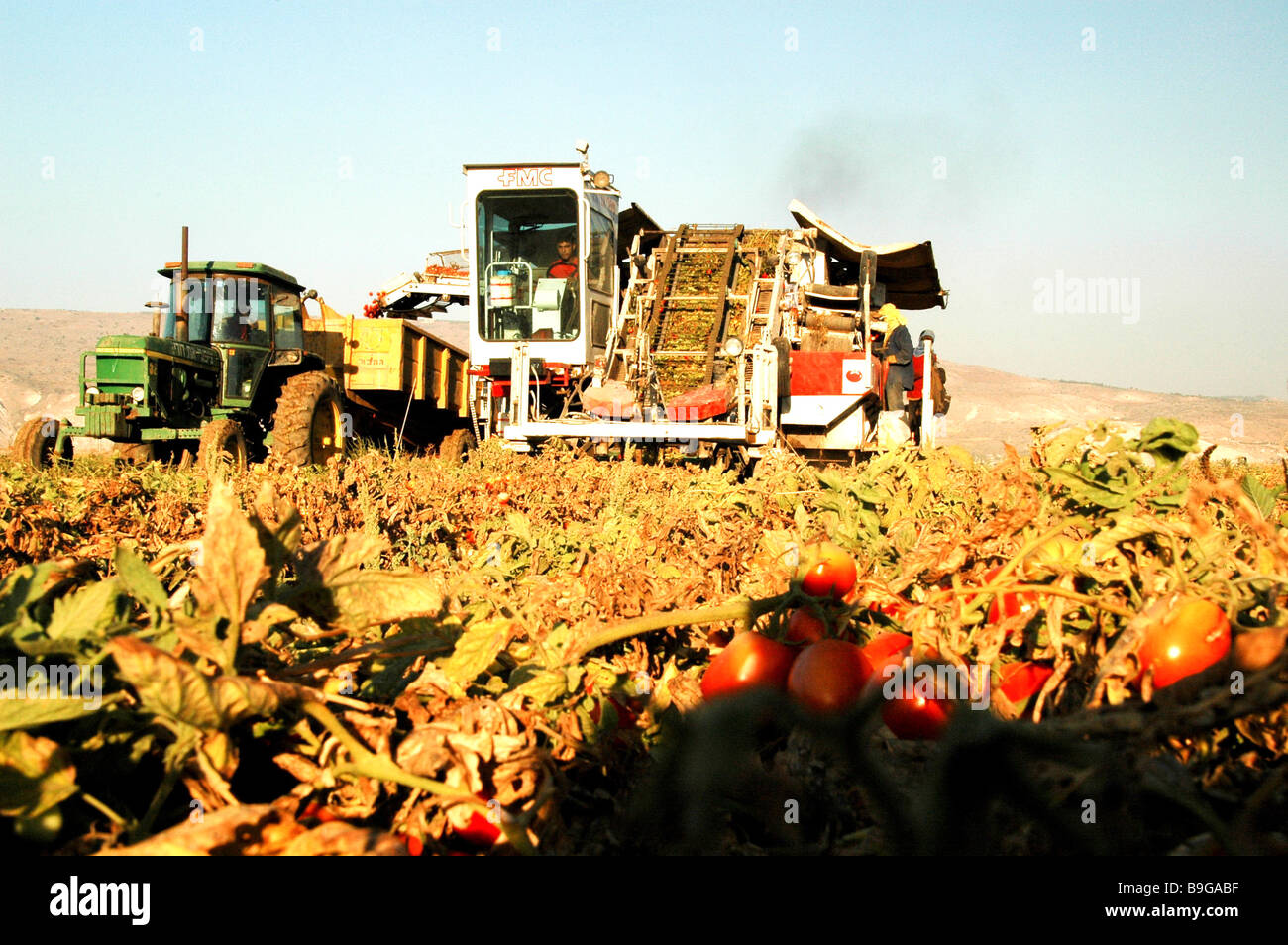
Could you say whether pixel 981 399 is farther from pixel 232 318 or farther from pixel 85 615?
pixel 85 615

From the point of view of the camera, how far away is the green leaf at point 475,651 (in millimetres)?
1612

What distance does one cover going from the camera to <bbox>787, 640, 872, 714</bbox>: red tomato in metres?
1.48

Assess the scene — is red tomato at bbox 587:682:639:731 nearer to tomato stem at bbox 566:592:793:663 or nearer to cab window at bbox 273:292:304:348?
tomato stem at bbox 566:592:793:663

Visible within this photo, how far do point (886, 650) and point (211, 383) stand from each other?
11.8 m

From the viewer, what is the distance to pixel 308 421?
36.8 feet

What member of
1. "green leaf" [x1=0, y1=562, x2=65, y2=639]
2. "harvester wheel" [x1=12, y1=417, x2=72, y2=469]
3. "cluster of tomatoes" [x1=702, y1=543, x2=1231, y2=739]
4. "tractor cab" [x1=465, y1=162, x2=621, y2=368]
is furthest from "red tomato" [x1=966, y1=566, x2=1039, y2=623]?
"harvester wheel" [x1=12, y1=417, x2=72, y2=469]

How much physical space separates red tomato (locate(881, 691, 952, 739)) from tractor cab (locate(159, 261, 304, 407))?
11866 millimetres

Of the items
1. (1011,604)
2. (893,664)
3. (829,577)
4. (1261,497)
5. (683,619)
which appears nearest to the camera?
(893,664)

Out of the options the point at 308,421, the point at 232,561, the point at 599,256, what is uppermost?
the point at 599,256

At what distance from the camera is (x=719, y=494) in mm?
4945

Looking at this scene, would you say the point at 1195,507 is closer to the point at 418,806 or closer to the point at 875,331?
the point at 418,806

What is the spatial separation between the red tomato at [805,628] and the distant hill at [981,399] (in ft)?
73.5

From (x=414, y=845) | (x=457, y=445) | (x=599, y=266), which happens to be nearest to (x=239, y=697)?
(x=414, y=845)

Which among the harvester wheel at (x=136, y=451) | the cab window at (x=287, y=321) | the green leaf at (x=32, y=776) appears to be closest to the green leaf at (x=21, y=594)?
the green leaf at (x=32, y=776)
